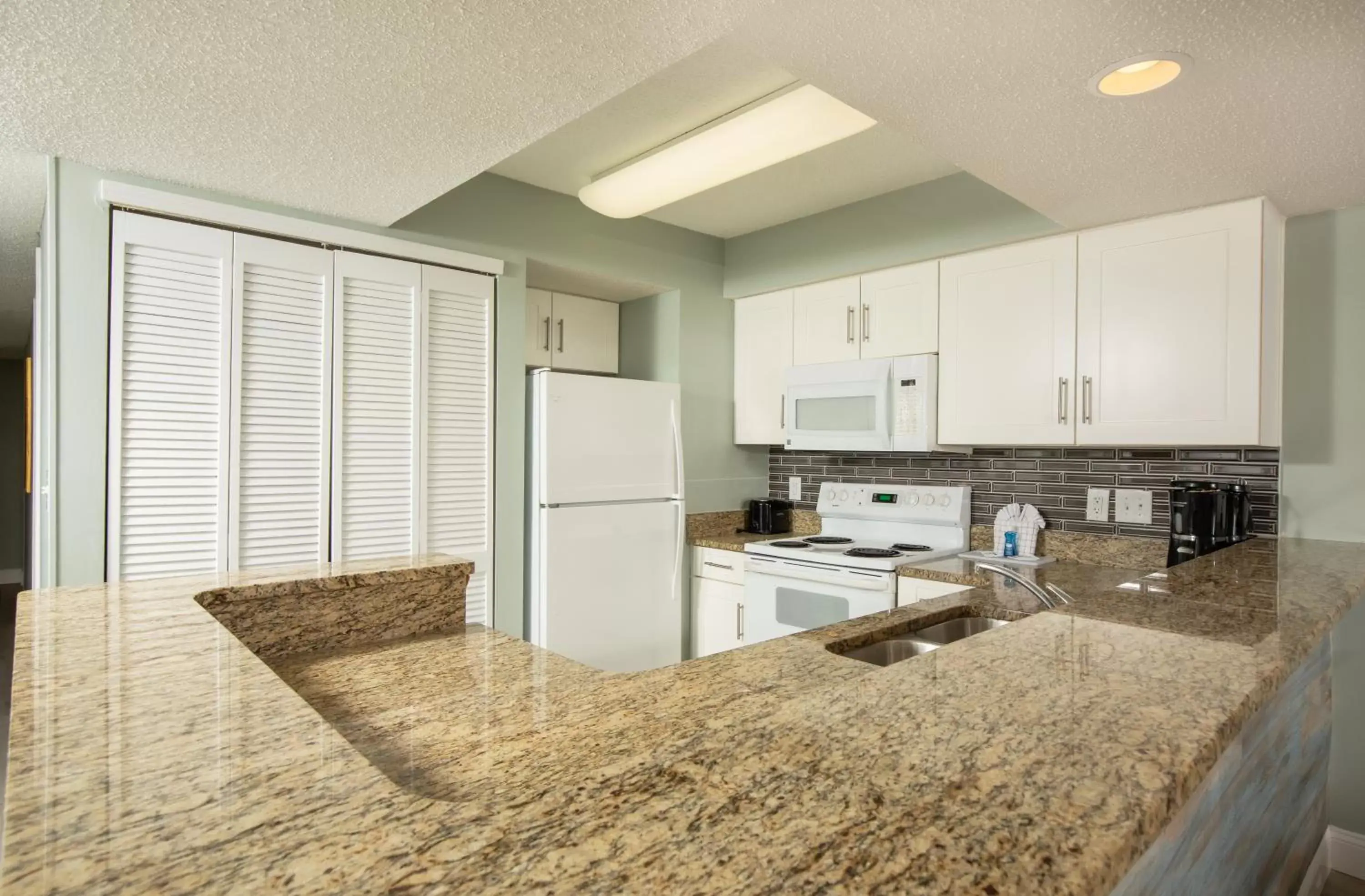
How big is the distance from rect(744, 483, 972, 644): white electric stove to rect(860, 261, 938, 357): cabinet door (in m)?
0.66

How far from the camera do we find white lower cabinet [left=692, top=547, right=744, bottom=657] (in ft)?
11.4

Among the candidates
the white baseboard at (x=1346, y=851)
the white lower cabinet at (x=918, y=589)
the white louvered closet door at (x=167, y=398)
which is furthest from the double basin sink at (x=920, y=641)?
the white louvered closet door at (x=167, y=398)

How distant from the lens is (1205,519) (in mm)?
2340

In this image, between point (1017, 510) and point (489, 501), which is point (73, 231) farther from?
point (1017, 510)

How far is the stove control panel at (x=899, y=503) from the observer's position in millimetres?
3236

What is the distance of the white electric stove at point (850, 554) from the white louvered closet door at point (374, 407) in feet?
4.93

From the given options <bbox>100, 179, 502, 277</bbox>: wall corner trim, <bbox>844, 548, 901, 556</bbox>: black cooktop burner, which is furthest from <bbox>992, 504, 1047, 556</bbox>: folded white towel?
<bbox>100, 179, 502, 277</bbox>: wall corner trim

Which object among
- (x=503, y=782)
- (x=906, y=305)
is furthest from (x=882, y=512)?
(x=503, y=782)

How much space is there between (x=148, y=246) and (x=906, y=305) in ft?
9.18

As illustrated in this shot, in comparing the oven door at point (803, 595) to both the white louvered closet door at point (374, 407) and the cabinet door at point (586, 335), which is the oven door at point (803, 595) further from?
the white louvered closet door at point (374, 407)

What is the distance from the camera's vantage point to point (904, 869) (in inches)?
18.6

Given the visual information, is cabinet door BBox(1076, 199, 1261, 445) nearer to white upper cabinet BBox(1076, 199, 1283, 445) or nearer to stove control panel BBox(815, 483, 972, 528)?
white upper cabinet BBox(1076, 199, 1283, 445)

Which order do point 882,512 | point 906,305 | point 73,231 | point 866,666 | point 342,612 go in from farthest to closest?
point 882,512 → point 906,305 → point 73,231 → point 342,612 → point 866,666

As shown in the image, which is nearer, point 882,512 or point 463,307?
point 463,307
